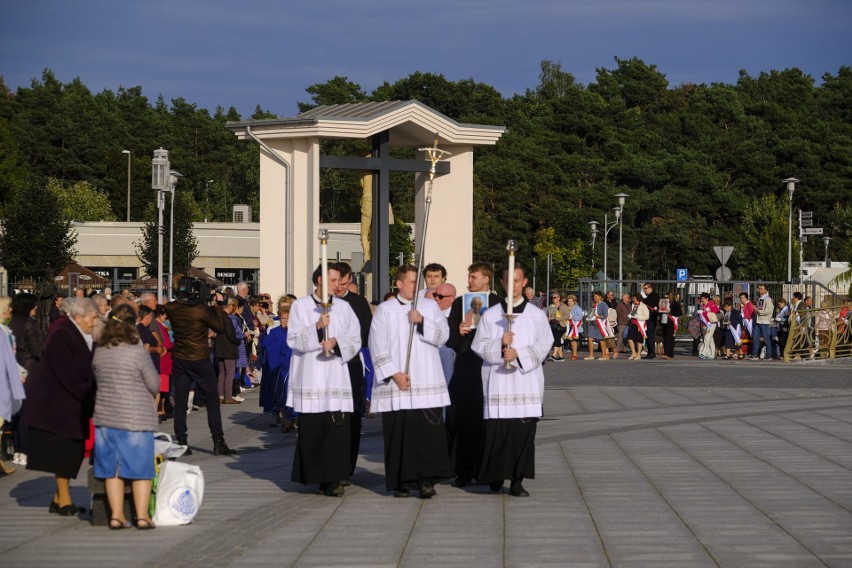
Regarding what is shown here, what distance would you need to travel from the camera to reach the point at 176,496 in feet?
30.7

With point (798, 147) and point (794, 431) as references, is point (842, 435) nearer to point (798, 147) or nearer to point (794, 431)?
point (794, 431)

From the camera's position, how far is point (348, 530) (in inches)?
364

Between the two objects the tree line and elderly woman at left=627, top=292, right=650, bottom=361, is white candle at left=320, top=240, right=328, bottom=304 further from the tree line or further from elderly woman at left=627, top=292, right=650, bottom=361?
the tree line

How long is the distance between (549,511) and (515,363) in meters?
1.36

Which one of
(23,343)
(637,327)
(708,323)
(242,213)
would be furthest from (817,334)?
(242,213)

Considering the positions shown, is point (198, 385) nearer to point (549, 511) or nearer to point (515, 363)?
point (515, 363)

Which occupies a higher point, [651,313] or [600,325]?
[651,313]

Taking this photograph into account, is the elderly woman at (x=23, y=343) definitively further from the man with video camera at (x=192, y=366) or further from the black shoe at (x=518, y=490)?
the black shoe at (x=518, y=490)

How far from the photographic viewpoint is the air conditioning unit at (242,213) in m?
80.8

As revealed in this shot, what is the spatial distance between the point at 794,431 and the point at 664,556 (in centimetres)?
816

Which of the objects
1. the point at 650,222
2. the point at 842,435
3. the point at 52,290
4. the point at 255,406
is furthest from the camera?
the point at 650,222

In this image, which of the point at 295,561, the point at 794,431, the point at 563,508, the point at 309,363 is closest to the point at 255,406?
the point at 794,431

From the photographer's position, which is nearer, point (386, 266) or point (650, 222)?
point (386, 266)

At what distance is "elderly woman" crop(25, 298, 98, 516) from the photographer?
9.75 metres
